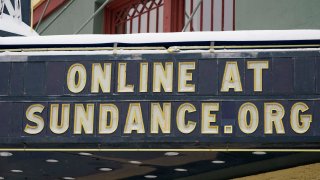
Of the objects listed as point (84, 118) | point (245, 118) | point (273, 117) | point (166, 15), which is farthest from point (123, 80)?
point (166, 15)

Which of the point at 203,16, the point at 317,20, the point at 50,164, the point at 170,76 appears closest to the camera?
the point at 170,76

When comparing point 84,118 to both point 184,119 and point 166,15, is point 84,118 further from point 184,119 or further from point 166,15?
point 166,15

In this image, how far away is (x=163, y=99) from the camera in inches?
524

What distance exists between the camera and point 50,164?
48.8 feet

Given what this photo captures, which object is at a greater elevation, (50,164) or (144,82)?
(144,82)

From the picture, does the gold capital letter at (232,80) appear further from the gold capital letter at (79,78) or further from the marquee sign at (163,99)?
the gold capital letter at (79,78)

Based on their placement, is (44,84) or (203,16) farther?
(203,16)

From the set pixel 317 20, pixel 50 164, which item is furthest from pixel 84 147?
pixel 317 20

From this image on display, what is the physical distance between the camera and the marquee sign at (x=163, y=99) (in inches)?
511

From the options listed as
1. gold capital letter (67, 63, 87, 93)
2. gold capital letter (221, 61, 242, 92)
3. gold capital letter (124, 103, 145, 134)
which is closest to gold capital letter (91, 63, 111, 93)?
gold capital letter (67, 63, 87, 93)

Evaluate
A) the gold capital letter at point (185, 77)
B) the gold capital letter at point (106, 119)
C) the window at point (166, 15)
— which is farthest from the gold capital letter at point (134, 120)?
the window at point (166, 15)

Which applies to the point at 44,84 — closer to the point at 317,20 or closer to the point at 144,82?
the point at 144,82

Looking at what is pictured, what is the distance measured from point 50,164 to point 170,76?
293 cm

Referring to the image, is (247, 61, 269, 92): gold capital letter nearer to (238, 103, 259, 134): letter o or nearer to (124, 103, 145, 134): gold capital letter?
(238, 103, 259, 134): letter o
